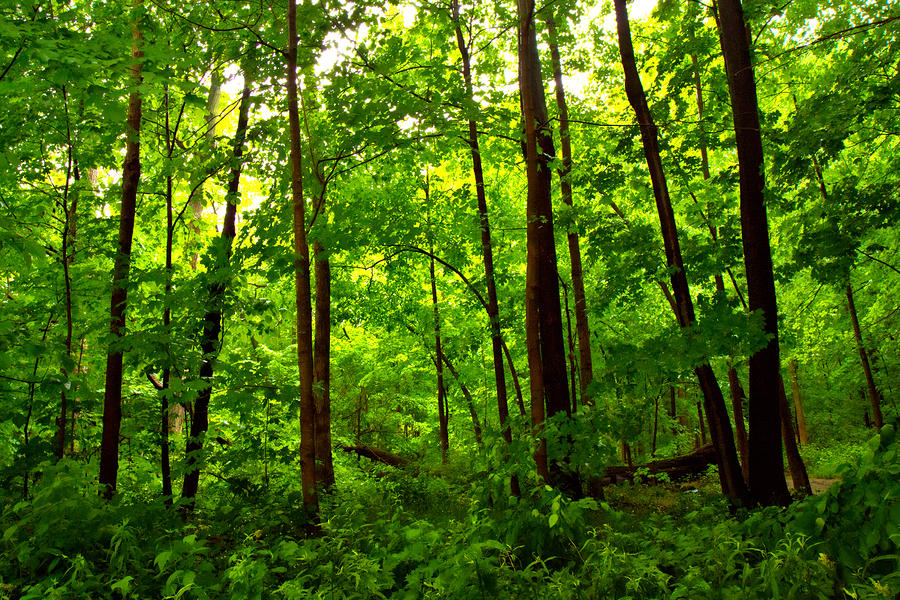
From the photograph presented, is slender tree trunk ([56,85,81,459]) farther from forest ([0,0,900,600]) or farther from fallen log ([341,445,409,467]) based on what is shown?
fallen log ([341,445,409,467])

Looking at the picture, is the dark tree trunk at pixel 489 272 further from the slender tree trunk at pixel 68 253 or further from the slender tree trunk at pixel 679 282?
the slender tree trunk at pixel 68 253

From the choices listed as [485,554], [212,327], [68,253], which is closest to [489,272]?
[212,327]

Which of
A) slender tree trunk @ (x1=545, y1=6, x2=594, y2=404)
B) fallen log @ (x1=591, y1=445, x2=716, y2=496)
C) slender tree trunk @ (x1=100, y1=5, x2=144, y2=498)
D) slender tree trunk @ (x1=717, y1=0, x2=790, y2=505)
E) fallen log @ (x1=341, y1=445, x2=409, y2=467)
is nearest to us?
slender tree trunk @ (x1=100, y1=5, x2=144, y2=498)

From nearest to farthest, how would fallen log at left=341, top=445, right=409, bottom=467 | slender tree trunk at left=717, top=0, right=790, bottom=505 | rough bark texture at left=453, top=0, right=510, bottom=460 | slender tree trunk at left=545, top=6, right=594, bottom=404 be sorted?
slender tree trunk at left=717, top=0, right=790, bottom=505 → rough bark texture at left=453, top=0, right=510, bottom=460 → slender tree trunk at left=545, top=6, right=594, bottom=404 → fallen log at left=341, top=445, right=409, bottom=467

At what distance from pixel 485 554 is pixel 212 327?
16.2 ft

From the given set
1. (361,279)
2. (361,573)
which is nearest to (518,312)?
(361,279)

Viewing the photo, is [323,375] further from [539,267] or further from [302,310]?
[539,267]

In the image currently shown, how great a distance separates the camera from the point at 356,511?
6027mm

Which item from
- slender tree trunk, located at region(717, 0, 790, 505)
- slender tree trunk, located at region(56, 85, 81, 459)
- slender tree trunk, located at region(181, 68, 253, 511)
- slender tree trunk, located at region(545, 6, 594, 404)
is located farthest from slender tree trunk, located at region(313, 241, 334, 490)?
slender tree trunk, located at region(717, 0, 790, 505)

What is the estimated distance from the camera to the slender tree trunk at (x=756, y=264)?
233 inches

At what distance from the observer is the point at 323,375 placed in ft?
32.7

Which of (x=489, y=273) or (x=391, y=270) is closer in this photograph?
(x=489, y=273)

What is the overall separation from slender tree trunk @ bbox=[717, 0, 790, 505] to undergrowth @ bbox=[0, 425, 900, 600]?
83cm

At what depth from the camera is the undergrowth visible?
280 centimetres
